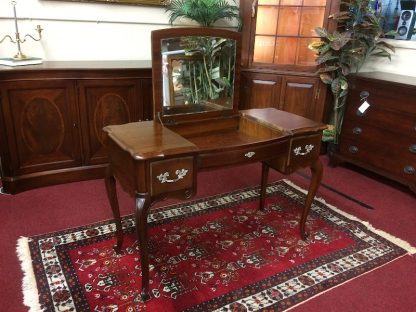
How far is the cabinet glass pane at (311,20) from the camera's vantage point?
3479 mm

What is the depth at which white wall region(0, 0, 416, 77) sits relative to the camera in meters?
2.97

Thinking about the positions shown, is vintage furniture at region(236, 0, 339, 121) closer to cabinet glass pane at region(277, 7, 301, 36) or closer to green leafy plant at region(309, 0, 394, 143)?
cabinet glass pane at region(277, 7, 301, 36)

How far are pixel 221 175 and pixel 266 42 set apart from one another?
155cm

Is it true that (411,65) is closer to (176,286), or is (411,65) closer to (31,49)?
(176,286)

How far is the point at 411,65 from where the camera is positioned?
345 centimetres

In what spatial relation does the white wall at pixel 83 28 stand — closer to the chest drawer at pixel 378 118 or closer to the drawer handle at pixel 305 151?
the chest drawer at pixel 378 118

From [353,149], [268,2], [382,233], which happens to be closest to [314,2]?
[268,2]

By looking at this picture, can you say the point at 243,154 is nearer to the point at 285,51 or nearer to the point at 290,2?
the point at 285,51

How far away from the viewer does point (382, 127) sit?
10.5 ft

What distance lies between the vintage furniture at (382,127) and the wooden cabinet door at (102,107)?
2.09 metres

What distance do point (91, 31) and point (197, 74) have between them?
169 cm

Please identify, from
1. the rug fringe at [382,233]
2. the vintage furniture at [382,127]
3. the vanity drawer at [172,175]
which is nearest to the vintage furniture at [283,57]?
the vintage furniture at [382,127]

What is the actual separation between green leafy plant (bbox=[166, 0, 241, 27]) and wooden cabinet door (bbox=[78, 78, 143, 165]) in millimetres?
914

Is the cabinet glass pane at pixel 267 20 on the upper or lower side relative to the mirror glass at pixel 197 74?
upper
